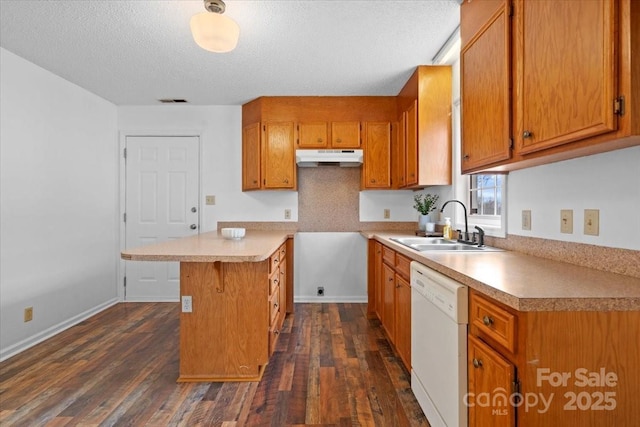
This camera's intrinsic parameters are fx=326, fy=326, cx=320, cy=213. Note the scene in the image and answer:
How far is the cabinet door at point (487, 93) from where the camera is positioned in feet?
4.96

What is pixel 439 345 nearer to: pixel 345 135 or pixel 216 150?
pixel 345 135

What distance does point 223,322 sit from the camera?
215cm

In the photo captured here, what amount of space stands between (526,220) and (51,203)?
3832mm

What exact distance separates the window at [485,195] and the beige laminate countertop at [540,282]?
2.42ft

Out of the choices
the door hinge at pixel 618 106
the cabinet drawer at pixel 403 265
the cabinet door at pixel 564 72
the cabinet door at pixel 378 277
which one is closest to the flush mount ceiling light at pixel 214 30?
the cabinet door at pixel 564 72

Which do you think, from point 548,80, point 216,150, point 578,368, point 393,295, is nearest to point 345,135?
point 216,150

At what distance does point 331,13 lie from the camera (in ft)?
7.02

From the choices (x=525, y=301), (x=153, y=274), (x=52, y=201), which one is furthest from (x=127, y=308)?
(x=525, y=301)

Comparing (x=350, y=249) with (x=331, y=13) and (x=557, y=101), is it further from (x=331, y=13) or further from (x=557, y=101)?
(x=557, y=101)

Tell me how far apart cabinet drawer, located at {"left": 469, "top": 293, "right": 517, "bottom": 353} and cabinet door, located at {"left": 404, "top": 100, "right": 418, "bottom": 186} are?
1861mm

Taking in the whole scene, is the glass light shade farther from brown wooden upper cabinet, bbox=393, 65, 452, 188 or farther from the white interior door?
the white interior door

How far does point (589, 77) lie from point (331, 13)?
1.60 m

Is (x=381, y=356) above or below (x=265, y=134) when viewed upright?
below

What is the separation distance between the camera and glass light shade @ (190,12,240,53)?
187cm
